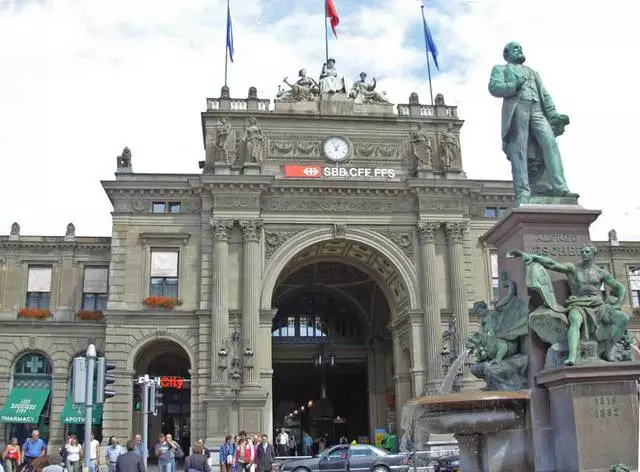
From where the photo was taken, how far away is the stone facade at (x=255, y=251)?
125ft

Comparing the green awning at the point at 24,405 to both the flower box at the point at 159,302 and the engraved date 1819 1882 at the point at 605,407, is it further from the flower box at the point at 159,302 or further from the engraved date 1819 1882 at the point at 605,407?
the engraved date 1819 1882 at the point at 605,407

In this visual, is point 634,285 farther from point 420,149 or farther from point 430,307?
point 420,149

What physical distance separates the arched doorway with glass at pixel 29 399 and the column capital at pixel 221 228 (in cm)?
1265

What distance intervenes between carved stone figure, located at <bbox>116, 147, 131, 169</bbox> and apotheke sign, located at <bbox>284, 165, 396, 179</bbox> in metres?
8.83

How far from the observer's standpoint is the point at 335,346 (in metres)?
52.3

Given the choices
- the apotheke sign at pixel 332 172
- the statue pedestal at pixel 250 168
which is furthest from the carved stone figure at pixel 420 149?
the statue pedestal at pixel 250 168

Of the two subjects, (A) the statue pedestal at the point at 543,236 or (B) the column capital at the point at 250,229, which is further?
(B) the column capital at the point at 250,229

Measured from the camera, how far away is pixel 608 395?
1062 cm

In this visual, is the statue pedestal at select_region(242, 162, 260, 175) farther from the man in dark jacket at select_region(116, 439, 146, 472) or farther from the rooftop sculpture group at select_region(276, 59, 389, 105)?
the man in dark jacket at select_region(116, 439, 146, 472)

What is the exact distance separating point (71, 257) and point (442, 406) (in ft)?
121

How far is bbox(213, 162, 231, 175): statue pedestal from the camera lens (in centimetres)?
3975

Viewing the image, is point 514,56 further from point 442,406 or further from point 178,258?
point 178,258

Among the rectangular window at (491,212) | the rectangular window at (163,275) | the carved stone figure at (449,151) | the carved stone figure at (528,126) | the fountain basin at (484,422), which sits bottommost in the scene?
the fountain basin at (484,422)

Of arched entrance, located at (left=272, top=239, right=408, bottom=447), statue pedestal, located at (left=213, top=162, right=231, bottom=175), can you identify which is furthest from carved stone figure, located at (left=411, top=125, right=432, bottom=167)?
statue pedestal, located at (left=213, top=162, right=231, bottom=175)
